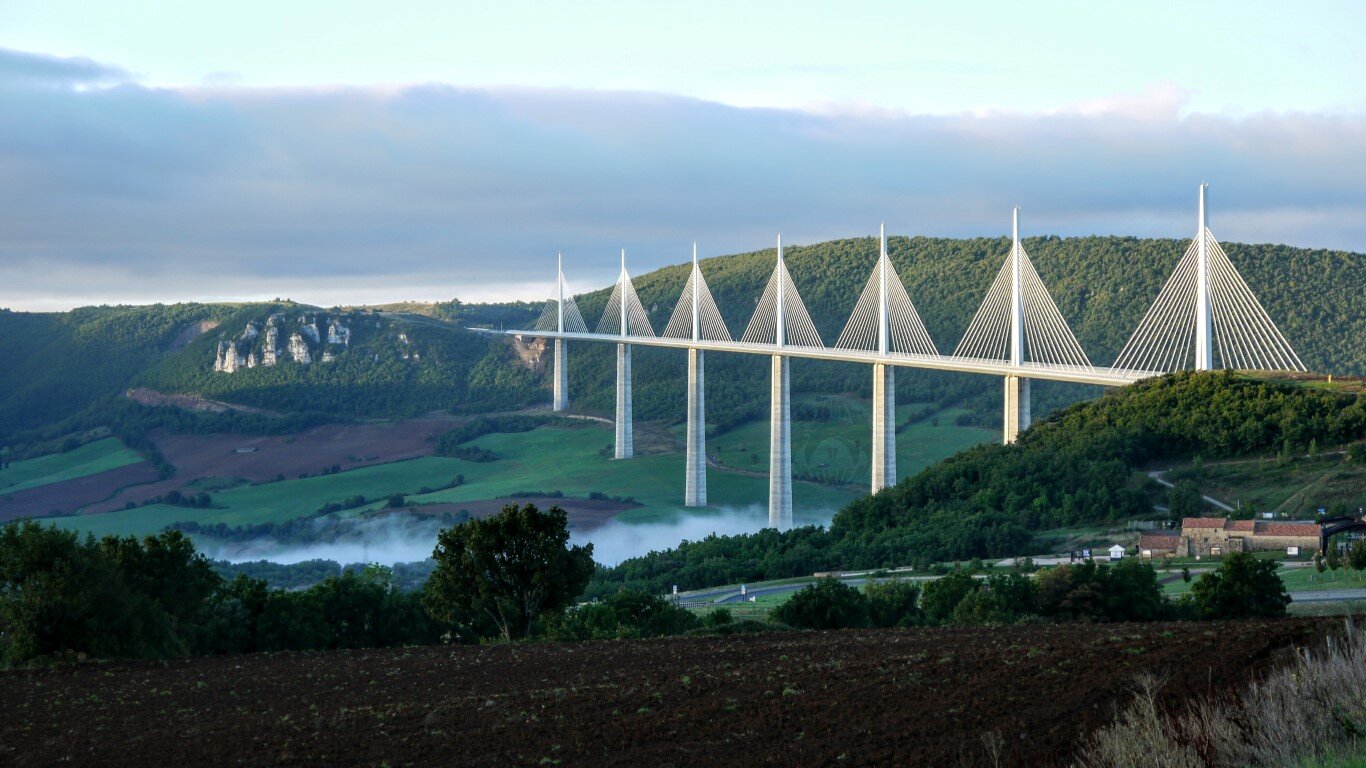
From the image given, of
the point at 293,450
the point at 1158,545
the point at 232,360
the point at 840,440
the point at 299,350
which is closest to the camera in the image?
the point at 1158,545

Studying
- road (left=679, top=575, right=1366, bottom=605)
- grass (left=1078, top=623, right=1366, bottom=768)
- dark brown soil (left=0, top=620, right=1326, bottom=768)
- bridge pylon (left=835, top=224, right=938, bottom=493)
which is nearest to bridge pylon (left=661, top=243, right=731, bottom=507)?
bridge pylon (left=835, top=224, right=938, bottom=493)

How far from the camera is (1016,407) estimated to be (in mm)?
70938

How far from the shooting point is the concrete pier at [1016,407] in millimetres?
69875

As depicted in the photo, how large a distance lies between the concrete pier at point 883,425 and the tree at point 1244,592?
43.4 m

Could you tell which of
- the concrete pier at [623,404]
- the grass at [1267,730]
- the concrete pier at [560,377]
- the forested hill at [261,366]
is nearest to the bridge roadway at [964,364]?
the concrete pier at [623,404]

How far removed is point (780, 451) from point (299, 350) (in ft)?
291

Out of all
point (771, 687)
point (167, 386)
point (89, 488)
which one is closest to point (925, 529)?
point (771, 687)

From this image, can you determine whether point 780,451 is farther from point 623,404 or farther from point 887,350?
point 623,404

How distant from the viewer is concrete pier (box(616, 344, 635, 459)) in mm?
116625

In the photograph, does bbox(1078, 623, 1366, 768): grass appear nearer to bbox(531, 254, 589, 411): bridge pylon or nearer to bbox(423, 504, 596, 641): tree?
bbox(423, 504, 596, 641): tree

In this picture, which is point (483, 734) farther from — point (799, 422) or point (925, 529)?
A: point (799, 422)

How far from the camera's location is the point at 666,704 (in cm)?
2139

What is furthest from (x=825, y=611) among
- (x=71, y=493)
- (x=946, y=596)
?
(x=71, y=493)

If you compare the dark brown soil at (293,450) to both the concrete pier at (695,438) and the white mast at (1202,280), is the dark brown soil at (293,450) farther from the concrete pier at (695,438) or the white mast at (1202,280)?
the white mast at (1202,280)
